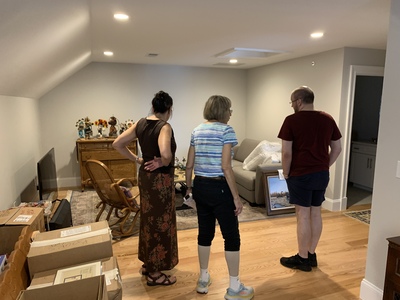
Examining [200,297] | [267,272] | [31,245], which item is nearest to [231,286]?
[200,297]

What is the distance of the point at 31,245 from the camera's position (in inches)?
64.7

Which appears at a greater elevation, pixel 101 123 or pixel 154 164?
pixel 101 123

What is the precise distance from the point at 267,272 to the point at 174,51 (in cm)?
296

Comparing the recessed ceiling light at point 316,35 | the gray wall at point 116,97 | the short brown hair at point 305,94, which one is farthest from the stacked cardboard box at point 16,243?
the gray wall at point 116,97

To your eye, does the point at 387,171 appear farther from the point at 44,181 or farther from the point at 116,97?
the point at 116,97

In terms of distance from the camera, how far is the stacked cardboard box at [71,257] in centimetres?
149

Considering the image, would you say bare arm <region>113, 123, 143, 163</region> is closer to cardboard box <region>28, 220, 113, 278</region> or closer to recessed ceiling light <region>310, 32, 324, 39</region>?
cardboard box <region>28, 220, 113, 278</region>

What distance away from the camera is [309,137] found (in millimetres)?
2439

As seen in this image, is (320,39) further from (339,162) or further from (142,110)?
(142,110)

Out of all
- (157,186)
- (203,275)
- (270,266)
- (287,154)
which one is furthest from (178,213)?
(287,154)

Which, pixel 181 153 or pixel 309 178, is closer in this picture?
pixel 309 178

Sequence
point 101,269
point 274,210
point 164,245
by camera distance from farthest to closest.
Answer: point 274,210
point 164,245
point 101,269

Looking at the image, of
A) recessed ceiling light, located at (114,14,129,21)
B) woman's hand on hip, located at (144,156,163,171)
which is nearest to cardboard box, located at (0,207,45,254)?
woman's hand on hip, located at (144,156,163,171)

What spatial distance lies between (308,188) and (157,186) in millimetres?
1235
